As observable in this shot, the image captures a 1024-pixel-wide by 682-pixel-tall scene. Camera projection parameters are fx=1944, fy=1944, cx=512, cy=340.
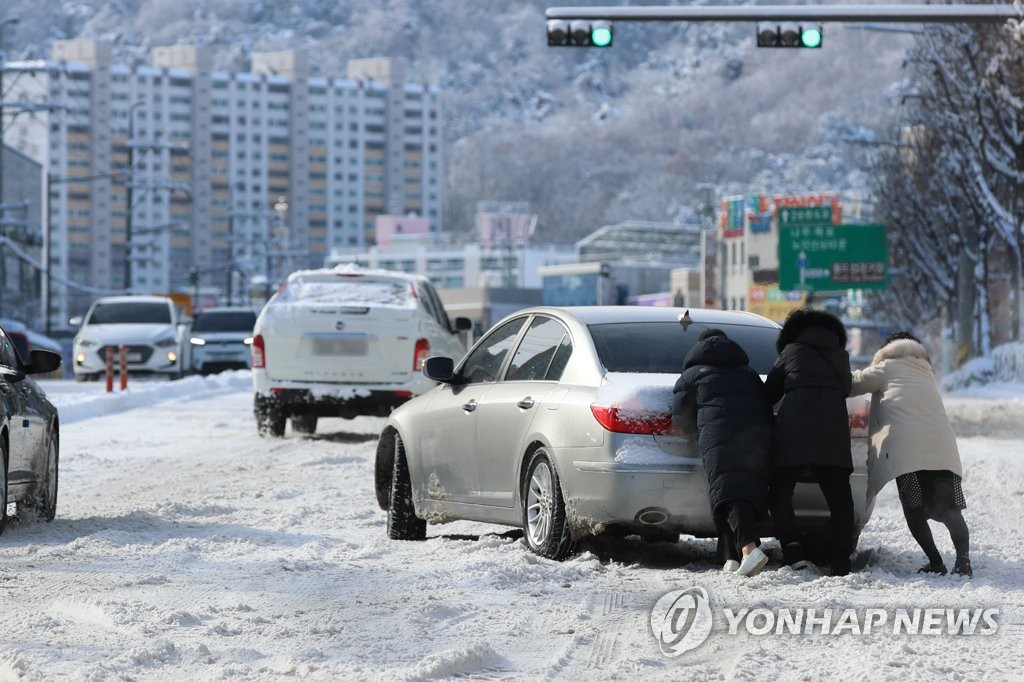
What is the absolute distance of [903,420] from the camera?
30.1 feet

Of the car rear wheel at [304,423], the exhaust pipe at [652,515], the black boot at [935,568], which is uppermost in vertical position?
the exhaust pipe at [652,515]

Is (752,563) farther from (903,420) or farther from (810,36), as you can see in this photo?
(810,36)

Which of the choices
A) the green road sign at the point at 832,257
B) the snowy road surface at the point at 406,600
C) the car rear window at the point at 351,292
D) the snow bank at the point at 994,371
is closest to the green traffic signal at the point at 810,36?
the car rear window at the point at 351,292

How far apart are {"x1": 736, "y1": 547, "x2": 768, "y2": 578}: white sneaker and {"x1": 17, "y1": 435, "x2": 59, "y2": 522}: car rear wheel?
448 centimetres

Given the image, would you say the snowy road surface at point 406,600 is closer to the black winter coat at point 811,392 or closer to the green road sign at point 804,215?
the black winter coat at point 811,392

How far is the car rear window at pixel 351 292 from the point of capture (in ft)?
65.3

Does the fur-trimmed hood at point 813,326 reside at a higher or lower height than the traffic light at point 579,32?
lower

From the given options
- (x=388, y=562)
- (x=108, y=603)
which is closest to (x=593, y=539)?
(x=388, y=562)

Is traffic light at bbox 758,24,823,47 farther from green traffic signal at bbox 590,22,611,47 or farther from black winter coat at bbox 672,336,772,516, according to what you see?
black winter coat at bbox 672,336,772,516

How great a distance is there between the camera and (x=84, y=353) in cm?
3772

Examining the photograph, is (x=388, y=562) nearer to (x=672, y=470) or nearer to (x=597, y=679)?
(x=672, y=470)

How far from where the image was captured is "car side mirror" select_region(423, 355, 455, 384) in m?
10.5

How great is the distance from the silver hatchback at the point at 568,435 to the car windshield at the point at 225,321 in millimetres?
32309

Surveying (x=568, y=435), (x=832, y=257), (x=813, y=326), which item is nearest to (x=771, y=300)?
(x=832, y=257)
